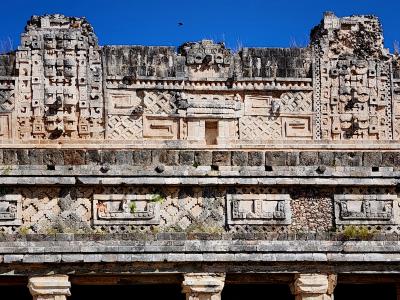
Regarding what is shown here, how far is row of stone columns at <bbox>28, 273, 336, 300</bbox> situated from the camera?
14633mm

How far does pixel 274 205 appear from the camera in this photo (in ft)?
50.6

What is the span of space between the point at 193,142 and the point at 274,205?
1117cm

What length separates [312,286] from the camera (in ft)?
49.4

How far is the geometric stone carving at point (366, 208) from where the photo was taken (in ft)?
50.8

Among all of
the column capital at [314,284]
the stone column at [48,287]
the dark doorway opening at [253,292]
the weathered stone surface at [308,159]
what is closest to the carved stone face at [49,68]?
the dark doorway opening at [253,292]

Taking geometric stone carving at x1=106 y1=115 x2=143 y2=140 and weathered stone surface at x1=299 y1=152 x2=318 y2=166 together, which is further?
geometric stone carving at x1=106 y1=115 x2=143 y2=140

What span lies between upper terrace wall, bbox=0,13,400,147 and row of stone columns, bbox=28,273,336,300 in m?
11.6

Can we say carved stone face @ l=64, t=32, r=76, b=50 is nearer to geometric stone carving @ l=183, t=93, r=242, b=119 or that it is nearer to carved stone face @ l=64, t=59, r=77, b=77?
carved stone face @ l=64, t=59, r=77, b=77

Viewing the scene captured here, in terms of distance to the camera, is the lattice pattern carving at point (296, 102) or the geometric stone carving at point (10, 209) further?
the lattice pattern carving at point (296, 102)

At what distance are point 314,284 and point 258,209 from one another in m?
1.42

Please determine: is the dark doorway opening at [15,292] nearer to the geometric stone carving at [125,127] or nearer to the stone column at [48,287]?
the stone column at [48,287]

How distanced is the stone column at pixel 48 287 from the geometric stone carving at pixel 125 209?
107cm

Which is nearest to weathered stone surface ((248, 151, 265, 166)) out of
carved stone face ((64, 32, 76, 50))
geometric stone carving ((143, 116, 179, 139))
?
geometric stone carving ((143, 116, 179, 139))

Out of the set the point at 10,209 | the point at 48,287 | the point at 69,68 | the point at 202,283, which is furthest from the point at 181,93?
the point at 48,287
